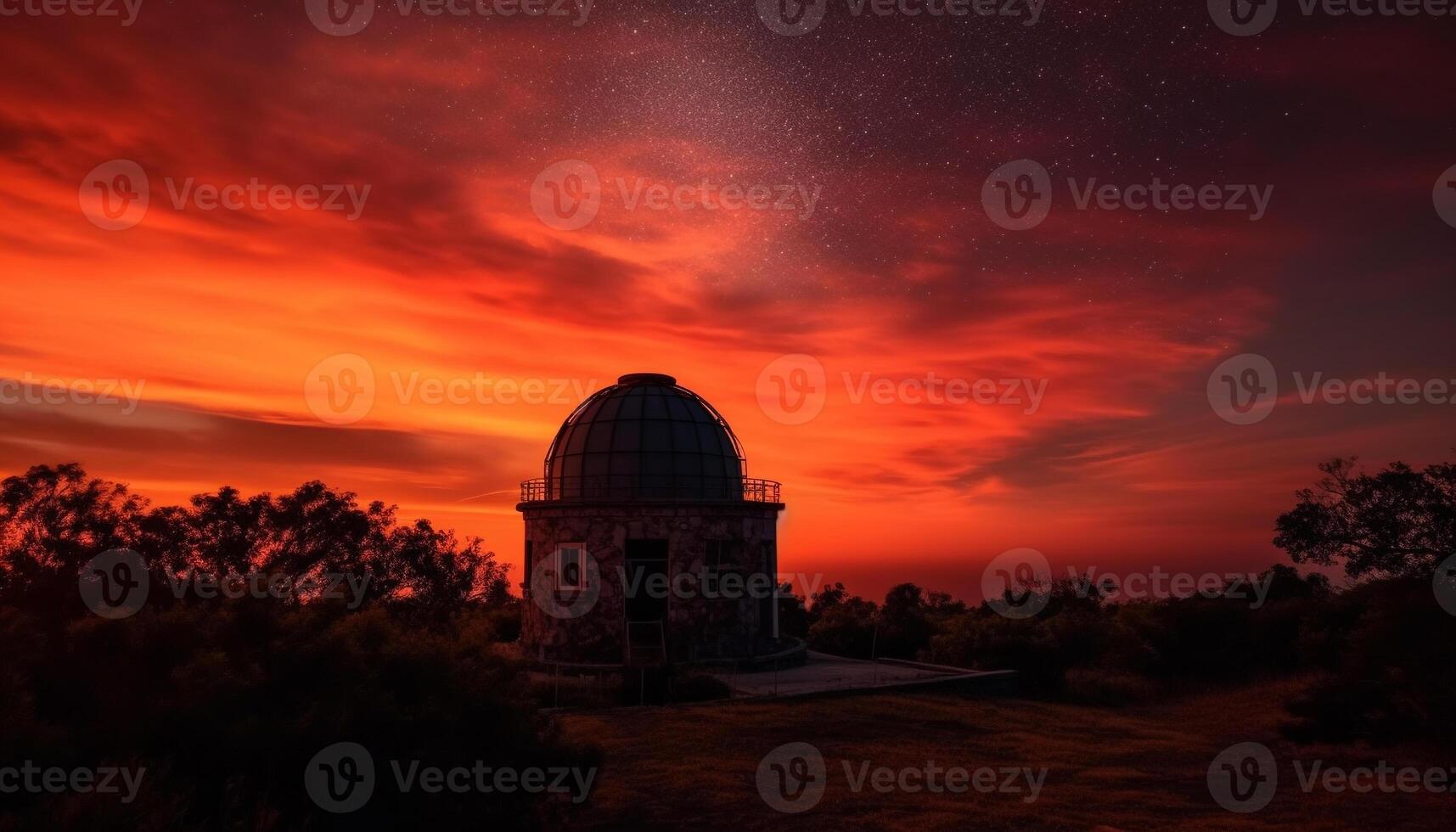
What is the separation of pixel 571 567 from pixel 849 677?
26.6 feet

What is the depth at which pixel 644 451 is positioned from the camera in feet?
81.0

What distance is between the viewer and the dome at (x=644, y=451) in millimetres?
24531

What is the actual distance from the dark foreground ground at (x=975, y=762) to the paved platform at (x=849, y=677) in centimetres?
92

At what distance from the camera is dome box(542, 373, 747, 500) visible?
24.5 m

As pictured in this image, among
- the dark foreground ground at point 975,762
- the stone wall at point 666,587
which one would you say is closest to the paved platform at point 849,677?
the dark foreground ground at point 975,762

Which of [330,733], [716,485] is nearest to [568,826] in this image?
[330,733]

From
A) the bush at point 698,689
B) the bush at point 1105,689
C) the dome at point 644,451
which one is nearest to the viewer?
the bush at point 698,689

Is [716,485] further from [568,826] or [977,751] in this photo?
[568,826]

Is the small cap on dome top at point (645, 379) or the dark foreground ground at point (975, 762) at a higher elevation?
the small cap on dome top at point (645, 379)

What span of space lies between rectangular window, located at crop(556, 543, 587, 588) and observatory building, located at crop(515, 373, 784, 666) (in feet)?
0.10

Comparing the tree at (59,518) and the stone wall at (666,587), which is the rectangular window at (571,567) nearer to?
the stone wall at (666,587)

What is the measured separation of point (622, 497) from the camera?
23.9 m

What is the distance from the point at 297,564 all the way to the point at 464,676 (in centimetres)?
1703

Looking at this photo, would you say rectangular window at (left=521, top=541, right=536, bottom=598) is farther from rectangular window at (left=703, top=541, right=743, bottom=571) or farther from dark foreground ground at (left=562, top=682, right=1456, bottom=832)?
dark foreground ground at (left=562, top=682, right=1456, bottom=832)
